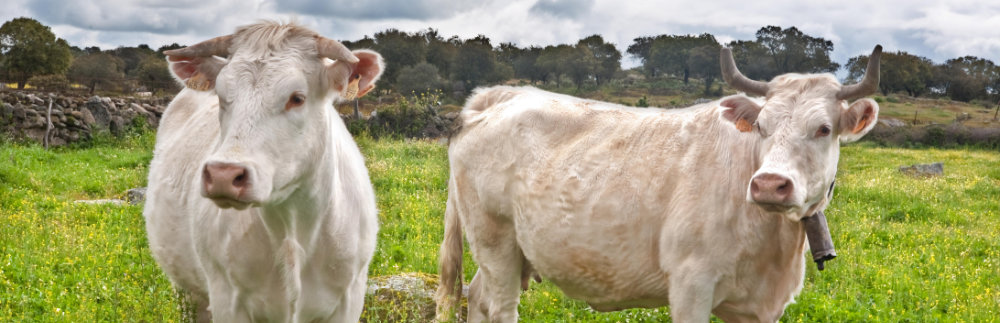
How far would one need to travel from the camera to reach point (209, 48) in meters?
3.85

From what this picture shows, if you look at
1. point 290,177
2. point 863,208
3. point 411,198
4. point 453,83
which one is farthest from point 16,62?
point 290,177

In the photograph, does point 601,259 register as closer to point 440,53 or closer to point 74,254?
point 74,254

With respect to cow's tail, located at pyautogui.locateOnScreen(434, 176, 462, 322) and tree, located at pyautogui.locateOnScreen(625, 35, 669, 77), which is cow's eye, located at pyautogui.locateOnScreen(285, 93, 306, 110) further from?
tree, located at pyautogui.locateOnScreen(625, 35, 669, 77)

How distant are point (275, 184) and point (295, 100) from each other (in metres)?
0.39

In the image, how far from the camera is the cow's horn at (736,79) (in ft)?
16.5

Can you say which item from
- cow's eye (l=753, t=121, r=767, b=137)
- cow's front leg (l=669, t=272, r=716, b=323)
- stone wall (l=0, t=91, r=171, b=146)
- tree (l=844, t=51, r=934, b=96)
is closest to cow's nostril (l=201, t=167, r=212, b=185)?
cow's front leg (l=669, t=272, r=716, b=323)

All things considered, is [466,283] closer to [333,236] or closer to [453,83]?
[333,236]

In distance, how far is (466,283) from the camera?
7961mm

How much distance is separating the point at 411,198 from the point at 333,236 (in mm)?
8219

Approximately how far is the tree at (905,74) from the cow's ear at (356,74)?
90398 mm

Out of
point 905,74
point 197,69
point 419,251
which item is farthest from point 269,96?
point 905,74

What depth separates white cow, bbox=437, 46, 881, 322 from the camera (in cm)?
469

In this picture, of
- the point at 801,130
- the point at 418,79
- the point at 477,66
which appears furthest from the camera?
the point at 477,66

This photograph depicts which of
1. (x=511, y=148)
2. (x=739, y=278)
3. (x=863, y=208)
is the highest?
(x=511, y=148)
